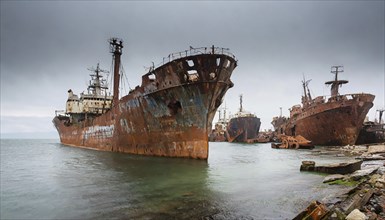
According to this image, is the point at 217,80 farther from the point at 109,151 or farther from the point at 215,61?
the point at 109,151

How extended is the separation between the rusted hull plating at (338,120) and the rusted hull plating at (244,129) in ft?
55.6

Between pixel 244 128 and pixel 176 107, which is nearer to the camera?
pixel 176 107

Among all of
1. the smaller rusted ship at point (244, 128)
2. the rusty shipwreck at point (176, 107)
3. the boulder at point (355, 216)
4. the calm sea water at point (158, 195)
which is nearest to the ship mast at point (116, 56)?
the rusty shipwreck at point (176, 107)

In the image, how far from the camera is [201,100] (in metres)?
15.7

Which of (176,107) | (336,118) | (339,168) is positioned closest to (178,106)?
(176,107)

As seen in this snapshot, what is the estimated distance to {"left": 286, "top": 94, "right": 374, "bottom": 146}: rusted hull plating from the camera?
97.7ft

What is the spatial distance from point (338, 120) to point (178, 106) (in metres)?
24.0

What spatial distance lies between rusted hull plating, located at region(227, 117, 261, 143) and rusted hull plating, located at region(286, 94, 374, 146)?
17.0 metres

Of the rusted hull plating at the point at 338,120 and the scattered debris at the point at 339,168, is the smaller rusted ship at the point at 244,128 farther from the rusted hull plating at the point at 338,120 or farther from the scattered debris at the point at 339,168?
the scattered debris at the point at 339,168

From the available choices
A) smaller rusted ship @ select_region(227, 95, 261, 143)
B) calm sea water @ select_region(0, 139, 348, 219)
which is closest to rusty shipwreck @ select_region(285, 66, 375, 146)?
smaller rusted ship @ select_region(227, 95, 261, 143)

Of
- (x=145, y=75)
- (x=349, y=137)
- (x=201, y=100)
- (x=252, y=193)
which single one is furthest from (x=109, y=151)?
(x=349, y=137)

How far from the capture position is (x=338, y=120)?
3075 cm

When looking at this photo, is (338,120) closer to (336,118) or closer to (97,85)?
(336,118)

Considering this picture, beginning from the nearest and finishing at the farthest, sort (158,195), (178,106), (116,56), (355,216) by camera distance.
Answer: (355,216), (158,195), (178,106), (116,56)
